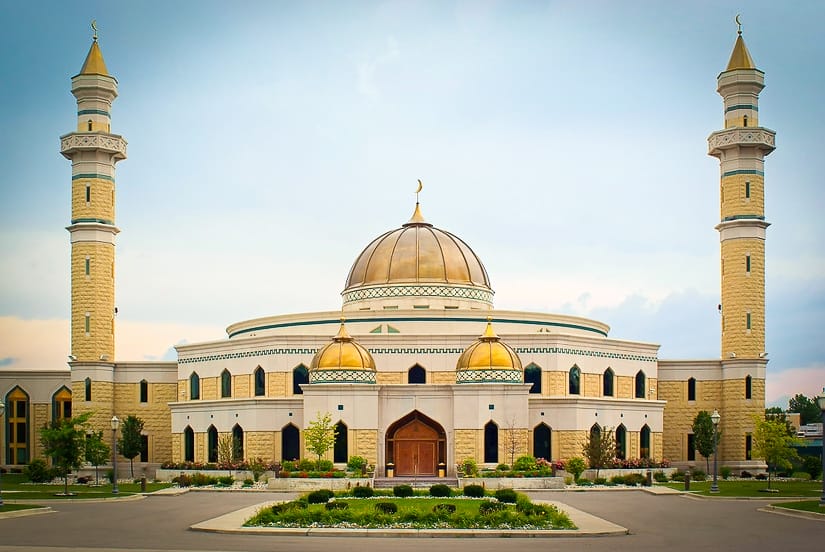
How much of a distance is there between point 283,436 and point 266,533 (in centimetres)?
2449

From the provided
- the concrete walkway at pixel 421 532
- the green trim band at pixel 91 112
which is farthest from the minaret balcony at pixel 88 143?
the concrete walkway at pixel 421 532

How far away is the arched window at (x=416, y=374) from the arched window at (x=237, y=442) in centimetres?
787

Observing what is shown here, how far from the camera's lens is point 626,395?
180 feet

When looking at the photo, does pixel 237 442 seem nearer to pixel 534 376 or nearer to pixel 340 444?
pixel 340 444

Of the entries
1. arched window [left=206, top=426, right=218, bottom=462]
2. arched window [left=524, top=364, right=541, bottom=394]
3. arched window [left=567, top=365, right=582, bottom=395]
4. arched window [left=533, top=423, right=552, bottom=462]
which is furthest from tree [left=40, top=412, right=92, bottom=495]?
arched window [left=567, top=365, right=582, bottom=395]

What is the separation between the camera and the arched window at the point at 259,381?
53125 mm

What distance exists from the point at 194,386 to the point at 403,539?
105ft

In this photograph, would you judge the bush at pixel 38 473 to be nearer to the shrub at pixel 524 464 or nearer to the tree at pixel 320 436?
the tree at pixel 320 436

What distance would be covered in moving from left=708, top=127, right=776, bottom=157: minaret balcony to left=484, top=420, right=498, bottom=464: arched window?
18.4m

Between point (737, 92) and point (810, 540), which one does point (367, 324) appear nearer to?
point (737, 92)

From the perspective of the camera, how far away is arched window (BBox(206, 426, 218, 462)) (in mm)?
53062

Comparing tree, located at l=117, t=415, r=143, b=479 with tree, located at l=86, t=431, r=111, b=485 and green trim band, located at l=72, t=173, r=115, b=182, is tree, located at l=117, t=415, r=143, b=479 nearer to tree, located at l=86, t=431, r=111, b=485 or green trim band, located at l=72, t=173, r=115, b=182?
tree, located at l=86, t=431, r=111, b=485

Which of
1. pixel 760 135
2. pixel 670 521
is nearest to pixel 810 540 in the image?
pixel 670 521

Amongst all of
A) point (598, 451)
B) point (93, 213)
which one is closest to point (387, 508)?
point (598, 451)
